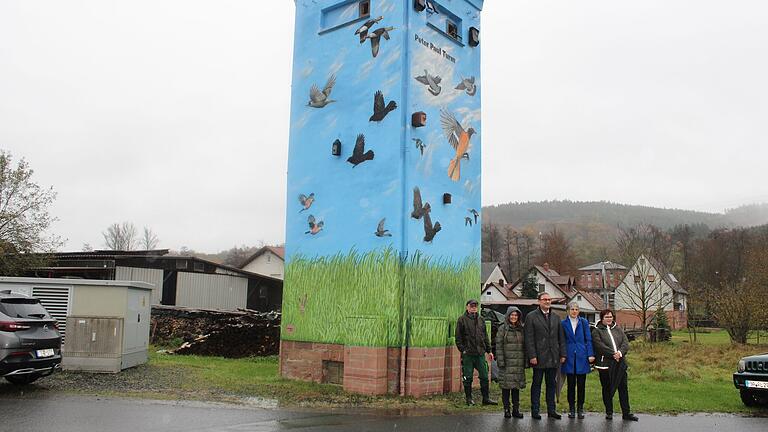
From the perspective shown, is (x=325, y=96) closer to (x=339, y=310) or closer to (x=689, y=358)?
(x=339, y=310)

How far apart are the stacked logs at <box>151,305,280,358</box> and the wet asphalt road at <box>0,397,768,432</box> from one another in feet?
34.2

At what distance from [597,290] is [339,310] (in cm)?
7849

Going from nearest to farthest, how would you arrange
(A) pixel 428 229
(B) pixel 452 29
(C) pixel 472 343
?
(C) pixel 472 343, (A) pixel 428 229, (B) pixel 452 29

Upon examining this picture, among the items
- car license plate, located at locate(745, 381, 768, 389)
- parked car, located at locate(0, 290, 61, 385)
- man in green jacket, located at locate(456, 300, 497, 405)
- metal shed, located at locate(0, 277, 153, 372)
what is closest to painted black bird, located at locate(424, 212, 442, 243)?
man in green jacket, located at locate(456, 300, 497, 405)

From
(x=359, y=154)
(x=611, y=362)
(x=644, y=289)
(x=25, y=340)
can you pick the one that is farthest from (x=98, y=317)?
(x=644, y=289)

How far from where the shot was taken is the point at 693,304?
155 feet

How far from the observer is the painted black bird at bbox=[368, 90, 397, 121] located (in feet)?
43.8

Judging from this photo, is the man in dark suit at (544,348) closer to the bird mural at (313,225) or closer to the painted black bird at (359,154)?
the painted black bird at (359,154)

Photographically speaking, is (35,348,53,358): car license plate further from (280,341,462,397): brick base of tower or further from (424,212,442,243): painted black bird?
(424,212,442,243): painted black bird

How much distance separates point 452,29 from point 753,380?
9.36 m

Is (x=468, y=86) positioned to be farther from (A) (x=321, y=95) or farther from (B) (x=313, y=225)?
(B) (x=313, y=225)

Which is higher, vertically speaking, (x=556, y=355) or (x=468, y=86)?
(x=468, y=86)

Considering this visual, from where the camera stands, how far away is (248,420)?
30.8 feet

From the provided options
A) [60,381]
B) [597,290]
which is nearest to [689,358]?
[60,381]
